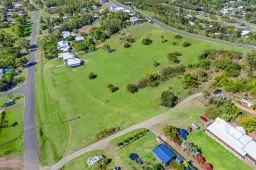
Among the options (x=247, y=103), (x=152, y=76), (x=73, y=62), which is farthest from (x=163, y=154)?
(x=73, y=62)

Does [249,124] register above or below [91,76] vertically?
above

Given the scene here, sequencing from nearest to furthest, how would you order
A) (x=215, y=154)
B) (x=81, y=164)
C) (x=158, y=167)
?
(x=158, y=167) → (x=81, y=164) → (x=215, y=154)

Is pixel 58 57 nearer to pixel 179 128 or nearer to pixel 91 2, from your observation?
pixel 179 128

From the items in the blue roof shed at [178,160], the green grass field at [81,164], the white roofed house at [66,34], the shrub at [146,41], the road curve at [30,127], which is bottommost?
the road curve at [30,127]

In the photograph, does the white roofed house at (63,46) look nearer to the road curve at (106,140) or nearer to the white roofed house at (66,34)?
the white roofed house at (66,34)

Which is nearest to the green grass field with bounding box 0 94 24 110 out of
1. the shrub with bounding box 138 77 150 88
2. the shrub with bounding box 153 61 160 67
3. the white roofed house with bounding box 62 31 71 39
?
the shrub with bounding box 138 77 150 88

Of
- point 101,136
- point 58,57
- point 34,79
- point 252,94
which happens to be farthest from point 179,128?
point 58,57

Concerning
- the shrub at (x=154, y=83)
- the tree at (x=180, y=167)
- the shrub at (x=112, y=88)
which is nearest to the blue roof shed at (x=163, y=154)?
the tree at (x=180, y=167)

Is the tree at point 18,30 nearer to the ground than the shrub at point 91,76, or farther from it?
farther from it

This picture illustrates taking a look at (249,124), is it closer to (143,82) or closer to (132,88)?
(143,82)
